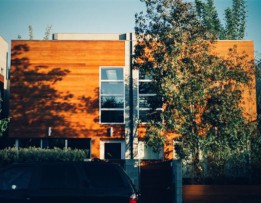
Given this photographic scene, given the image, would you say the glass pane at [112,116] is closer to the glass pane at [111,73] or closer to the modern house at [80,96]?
the modern house at [80,96]

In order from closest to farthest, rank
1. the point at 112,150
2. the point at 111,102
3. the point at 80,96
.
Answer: the point at 80,96
the point at 112,150
the point at 111,102

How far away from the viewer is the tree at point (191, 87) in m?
13.3

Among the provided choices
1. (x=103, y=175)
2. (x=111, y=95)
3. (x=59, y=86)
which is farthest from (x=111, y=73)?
(x=103, y=175)

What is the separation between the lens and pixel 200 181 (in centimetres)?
1311

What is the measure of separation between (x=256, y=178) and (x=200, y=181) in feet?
7.90

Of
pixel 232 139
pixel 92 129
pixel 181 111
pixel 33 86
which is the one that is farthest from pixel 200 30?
pixel 33 86

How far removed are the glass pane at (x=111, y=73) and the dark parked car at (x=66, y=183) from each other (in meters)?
12.0

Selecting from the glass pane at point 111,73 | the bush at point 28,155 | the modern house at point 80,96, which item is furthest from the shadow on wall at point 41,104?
the bush at point 28,155

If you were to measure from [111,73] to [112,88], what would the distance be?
2.99 feet

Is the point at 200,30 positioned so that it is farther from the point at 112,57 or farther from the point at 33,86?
the point at 33,86

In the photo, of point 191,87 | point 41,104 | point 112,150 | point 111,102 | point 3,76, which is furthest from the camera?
point 3,76

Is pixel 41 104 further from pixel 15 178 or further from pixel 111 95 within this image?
pixel 15 178

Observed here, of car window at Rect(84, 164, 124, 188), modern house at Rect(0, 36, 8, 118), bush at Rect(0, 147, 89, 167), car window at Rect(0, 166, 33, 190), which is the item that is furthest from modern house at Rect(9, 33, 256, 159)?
car window at Rect(0, 166, 33, 190)

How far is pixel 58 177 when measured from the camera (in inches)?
301
